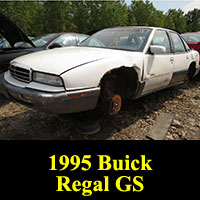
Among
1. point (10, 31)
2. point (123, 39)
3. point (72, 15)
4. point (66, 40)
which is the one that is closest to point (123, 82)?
point (123, 39)

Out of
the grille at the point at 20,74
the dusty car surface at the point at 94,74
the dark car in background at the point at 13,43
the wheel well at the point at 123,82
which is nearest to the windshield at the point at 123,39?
the dusty car surface at the point at 94,74

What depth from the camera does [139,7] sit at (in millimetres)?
27078

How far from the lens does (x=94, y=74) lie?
1692 mm

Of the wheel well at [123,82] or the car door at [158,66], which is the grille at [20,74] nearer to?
the wheel well at [123,82]

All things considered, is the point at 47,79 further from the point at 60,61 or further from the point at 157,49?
the point at 157,49

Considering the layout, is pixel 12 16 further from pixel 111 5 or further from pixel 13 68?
pixel 13 68

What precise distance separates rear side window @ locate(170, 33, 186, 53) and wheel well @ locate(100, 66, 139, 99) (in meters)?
1.38

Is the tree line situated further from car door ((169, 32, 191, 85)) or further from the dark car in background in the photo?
car door ((169, 32, 191, 85))

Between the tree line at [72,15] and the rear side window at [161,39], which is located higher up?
the tree line at [72,15]

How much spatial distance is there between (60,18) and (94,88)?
18525 millimetres

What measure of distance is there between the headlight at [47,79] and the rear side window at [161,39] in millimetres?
1707

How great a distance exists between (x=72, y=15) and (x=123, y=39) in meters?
20.4

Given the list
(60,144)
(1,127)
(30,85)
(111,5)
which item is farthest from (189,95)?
(111,5)

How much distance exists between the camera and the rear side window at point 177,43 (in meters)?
3.09
